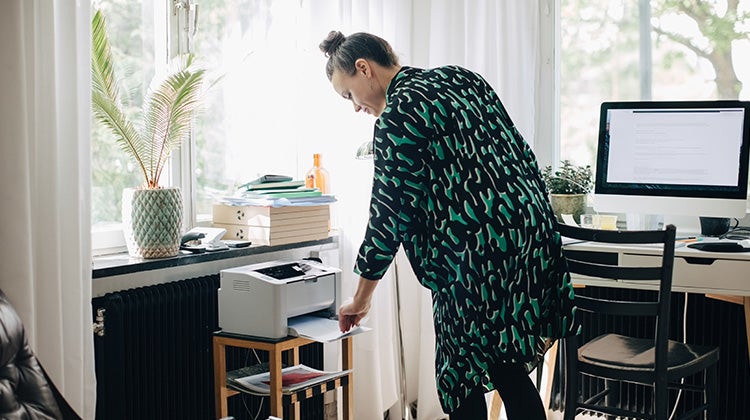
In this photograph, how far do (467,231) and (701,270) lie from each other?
116 cm

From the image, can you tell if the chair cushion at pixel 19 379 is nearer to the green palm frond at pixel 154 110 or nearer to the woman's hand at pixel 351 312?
the woman's hand at pixel 351 312

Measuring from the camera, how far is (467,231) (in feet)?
6.57

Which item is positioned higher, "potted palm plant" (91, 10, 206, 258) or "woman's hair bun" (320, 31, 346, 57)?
"woman's hair bun" (320, 31, 346, 57)

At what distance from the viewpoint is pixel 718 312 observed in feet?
10.5

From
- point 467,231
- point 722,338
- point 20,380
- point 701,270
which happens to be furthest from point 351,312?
point 722,338

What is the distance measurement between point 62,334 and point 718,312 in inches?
90.9

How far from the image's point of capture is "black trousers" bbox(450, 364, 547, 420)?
2.09m

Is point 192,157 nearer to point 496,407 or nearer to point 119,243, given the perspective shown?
point 119,243

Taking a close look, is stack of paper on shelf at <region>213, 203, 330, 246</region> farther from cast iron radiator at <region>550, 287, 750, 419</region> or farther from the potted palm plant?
cast iron radiator at <region>550, 287, 750, 419</region>

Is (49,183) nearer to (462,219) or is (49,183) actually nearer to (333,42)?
(333,42)

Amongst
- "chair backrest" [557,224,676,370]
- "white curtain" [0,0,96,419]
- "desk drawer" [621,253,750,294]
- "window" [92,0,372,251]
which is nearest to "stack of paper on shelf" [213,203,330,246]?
"window" [92,0,372,251]

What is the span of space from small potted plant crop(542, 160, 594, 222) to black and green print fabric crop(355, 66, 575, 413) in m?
1.27

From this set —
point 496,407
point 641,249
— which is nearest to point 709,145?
point 641,249

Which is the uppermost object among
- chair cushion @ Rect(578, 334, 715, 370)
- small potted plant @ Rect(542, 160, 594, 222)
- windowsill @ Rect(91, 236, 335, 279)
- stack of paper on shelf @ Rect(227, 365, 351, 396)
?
small potted plant @ Rect(542, 160, 594, 222)
